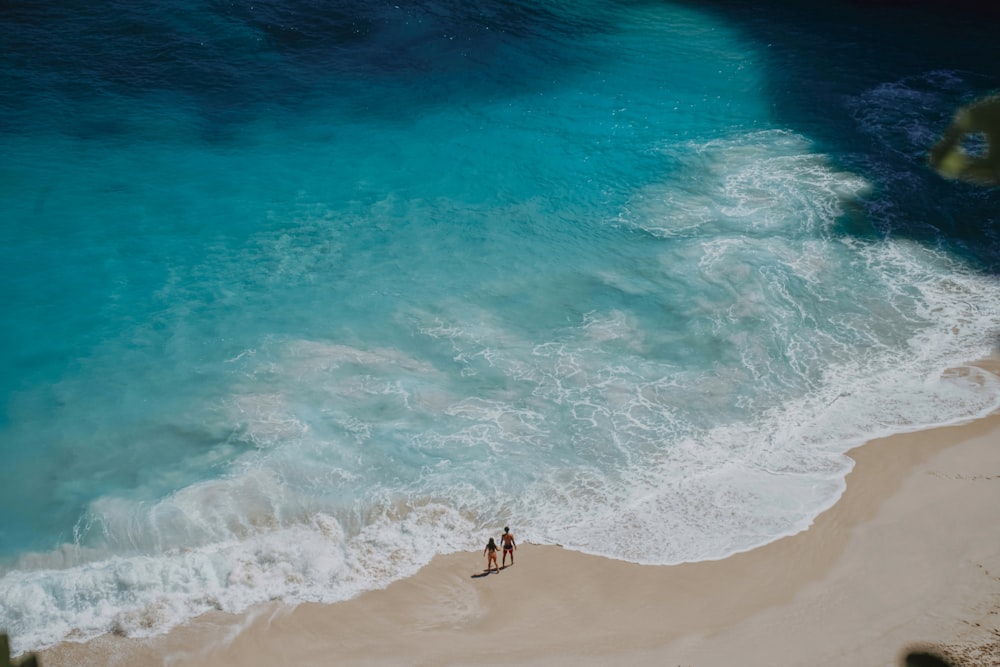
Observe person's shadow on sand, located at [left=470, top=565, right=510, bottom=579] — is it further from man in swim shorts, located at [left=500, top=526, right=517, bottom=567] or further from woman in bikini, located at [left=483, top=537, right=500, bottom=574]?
man in swim shorts, located at [left=500, top=526, right=517, bottom=567]

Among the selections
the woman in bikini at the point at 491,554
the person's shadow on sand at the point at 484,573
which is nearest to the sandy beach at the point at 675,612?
the person's shadow on sand at the point at 484,573

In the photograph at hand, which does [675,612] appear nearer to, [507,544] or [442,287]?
[507,544]

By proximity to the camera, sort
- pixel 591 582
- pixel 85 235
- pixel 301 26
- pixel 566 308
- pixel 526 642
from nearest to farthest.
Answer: pixel 526 642, pixel 591 582, pixel 566 308, pixel 85 235, pixel 301 26

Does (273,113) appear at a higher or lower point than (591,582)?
higher

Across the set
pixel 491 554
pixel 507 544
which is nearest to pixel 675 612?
pixel 507 544

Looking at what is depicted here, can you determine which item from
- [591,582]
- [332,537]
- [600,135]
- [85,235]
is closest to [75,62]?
[85,235]

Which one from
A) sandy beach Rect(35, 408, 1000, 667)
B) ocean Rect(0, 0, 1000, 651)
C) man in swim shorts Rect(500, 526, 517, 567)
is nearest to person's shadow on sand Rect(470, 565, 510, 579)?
sandy beach Rect(35, 408, 1000, 667)

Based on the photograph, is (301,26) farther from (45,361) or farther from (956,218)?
(956,218)
